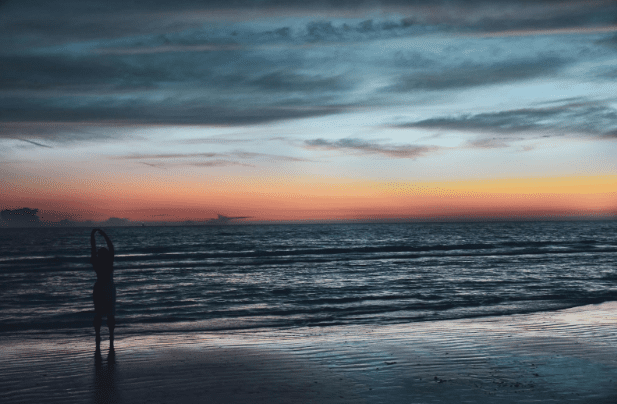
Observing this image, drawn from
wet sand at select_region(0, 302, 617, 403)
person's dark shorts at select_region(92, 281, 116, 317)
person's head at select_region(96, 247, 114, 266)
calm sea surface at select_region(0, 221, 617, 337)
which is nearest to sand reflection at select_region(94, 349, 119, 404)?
wet sand at select_region(0, 302, 617, 403)

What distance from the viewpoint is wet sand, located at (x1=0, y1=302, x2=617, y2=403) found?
5652 millimetres

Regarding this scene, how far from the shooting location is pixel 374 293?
16344 mm

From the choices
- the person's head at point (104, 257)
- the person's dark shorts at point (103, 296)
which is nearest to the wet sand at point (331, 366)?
the person's dark shorts at point (103, 296)

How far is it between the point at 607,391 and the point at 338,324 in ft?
20.2

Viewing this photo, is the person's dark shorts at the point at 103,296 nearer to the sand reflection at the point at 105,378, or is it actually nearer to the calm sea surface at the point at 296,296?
the sand reflection at the point at 105,378

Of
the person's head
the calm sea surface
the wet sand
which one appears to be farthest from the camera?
the calm sea surface

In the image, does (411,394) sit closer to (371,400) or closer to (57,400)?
(371,400)

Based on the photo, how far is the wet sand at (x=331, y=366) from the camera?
565 centimetres

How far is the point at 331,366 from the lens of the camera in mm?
7012

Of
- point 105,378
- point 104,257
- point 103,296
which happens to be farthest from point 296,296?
point 105,378

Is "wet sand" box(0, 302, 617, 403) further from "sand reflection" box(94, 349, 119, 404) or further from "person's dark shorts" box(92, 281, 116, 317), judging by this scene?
"person's dark shorts" box(92, 281, 116, 317)

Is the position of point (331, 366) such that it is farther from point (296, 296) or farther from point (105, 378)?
point (296, 296)

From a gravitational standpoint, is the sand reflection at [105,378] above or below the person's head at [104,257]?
below

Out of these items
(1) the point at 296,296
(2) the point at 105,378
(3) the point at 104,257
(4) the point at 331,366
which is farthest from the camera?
(1) the point at 296,296
